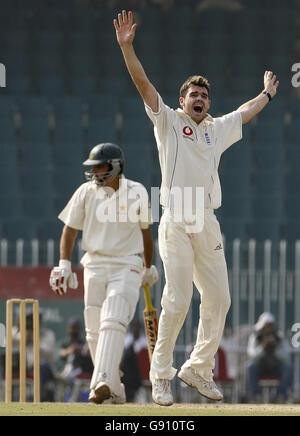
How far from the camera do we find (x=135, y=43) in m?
18.3

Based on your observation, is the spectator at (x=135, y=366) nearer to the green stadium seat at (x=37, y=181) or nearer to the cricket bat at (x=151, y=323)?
the cricket bat at (x=151, y=323)

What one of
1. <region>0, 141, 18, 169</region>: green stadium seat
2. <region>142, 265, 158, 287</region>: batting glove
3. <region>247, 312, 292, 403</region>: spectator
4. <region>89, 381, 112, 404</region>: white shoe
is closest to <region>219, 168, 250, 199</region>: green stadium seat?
<region>0, 141, 18, 169</region>: green stadium seat

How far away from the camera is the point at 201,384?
260 inches

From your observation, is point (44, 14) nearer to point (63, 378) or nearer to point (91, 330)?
point (63, 378)

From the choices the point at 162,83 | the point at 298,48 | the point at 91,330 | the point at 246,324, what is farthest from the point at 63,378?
the point at 298,48

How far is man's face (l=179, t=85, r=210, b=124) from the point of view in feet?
21.5

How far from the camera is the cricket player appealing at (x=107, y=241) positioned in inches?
268

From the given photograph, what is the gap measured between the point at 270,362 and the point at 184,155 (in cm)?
607

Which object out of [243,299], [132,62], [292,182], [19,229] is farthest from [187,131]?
[292,182]

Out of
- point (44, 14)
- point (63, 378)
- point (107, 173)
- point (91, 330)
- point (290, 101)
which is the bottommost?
point (63, 378)

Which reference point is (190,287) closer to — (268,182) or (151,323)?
(151,323)

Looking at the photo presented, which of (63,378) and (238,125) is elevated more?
(238,125)

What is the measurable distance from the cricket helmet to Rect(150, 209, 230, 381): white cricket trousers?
2.06 feet

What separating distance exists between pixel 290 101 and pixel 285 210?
247cm
